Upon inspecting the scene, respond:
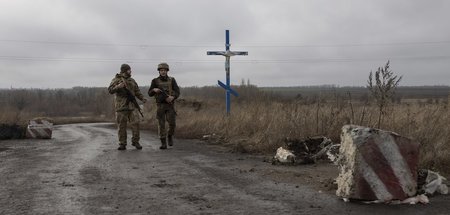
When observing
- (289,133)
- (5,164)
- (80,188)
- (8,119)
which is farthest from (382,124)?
(8,119)

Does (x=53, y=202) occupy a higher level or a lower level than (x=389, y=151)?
lower

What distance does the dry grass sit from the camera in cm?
821

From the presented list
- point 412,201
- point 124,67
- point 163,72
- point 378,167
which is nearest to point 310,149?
point 378,167

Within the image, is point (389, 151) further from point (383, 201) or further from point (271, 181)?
point (271, 181)

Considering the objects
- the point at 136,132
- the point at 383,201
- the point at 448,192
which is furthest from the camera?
the point at 136,132

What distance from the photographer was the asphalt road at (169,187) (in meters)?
5.13

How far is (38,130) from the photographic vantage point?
15398 mm

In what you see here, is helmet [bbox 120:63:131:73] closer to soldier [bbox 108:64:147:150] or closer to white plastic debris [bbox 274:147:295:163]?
soldier [bbox 108:64:147:150]

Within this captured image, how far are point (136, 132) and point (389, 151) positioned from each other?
6966 millimetres

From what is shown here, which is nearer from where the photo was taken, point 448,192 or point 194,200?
point 194,200

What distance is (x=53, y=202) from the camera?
17.7 feet

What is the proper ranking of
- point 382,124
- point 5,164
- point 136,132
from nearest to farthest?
point 5,164
point 382,124
point 136,132

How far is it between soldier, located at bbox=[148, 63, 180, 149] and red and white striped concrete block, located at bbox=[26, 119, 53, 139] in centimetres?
590

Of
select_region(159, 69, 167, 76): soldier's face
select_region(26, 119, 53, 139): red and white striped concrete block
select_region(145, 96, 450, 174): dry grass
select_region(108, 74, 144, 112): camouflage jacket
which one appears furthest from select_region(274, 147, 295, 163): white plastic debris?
select_region(26, 119, 53, 139): red and white striped concrete block
